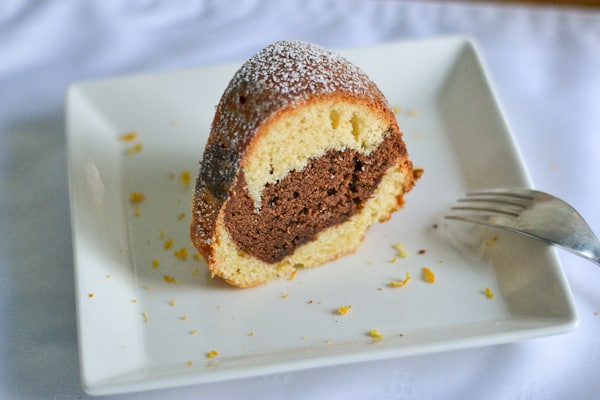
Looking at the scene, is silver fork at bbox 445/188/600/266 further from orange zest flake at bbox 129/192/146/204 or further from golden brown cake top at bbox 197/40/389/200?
orange zest flake at bbox 129/192/146/204

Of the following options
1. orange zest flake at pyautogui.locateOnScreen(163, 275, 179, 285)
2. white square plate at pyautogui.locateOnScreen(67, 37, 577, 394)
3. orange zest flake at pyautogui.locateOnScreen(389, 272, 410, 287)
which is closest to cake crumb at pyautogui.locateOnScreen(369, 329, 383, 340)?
white square plate at pyautogui.locateOnScreen(67, 37, 577, 394)

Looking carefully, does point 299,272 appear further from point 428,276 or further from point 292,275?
point 428,276

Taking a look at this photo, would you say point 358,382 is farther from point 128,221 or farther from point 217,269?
point 128,221

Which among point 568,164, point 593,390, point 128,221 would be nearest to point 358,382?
point 593,390

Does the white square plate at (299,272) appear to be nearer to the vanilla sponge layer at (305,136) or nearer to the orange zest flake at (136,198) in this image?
the orange zest flake at (136,198)

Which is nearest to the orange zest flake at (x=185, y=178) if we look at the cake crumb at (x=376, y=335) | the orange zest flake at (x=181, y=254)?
the orange zest flake at (x=181, y=254)

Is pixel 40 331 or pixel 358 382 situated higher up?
pixel 40 331
